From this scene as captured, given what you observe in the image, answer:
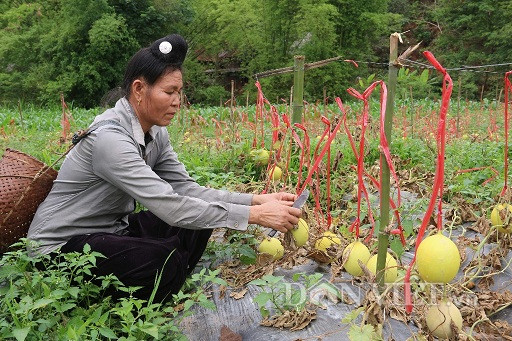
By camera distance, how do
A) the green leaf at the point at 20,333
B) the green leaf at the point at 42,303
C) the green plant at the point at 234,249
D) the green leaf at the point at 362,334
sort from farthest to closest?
1. the green plant at the point at 234,249
2. the green leaf at the point at 42,303
3. the green leaf at the point at 20,333
4. the green leaf at the point at 362,334

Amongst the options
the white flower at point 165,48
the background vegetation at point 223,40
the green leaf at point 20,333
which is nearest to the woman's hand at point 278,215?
the white flower at point 165,48

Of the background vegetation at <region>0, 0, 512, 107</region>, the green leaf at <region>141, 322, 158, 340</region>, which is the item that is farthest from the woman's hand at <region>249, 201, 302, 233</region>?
the background vegetation at <region>0, 0, 512, 107</region>

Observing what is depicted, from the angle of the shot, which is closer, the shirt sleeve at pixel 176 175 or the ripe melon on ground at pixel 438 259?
the ripe melon on ground at pixel 438 259

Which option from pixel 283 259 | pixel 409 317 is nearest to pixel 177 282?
pixel 283 259

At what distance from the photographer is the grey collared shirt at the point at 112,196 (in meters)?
2.14

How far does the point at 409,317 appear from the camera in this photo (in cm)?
180

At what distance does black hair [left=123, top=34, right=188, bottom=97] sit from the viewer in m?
2.27

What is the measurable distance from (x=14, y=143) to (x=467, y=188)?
396cm

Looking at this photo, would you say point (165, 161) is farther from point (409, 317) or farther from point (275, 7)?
point (275, 7)

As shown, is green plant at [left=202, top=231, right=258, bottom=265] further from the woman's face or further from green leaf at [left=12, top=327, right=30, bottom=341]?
green leaf at [left=12, top=327, right=30, bottom=341]

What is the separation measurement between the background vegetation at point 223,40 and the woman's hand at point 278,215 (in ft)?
58.3

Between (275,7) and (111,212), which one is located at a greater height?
(275,7)

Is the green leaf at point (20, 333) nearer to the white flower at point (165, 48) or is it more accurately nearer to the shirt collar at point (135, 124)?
the shirt collar at point (135, 124)

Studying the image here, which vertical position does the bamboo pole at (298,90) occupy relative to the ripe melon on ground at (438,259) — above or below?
above
